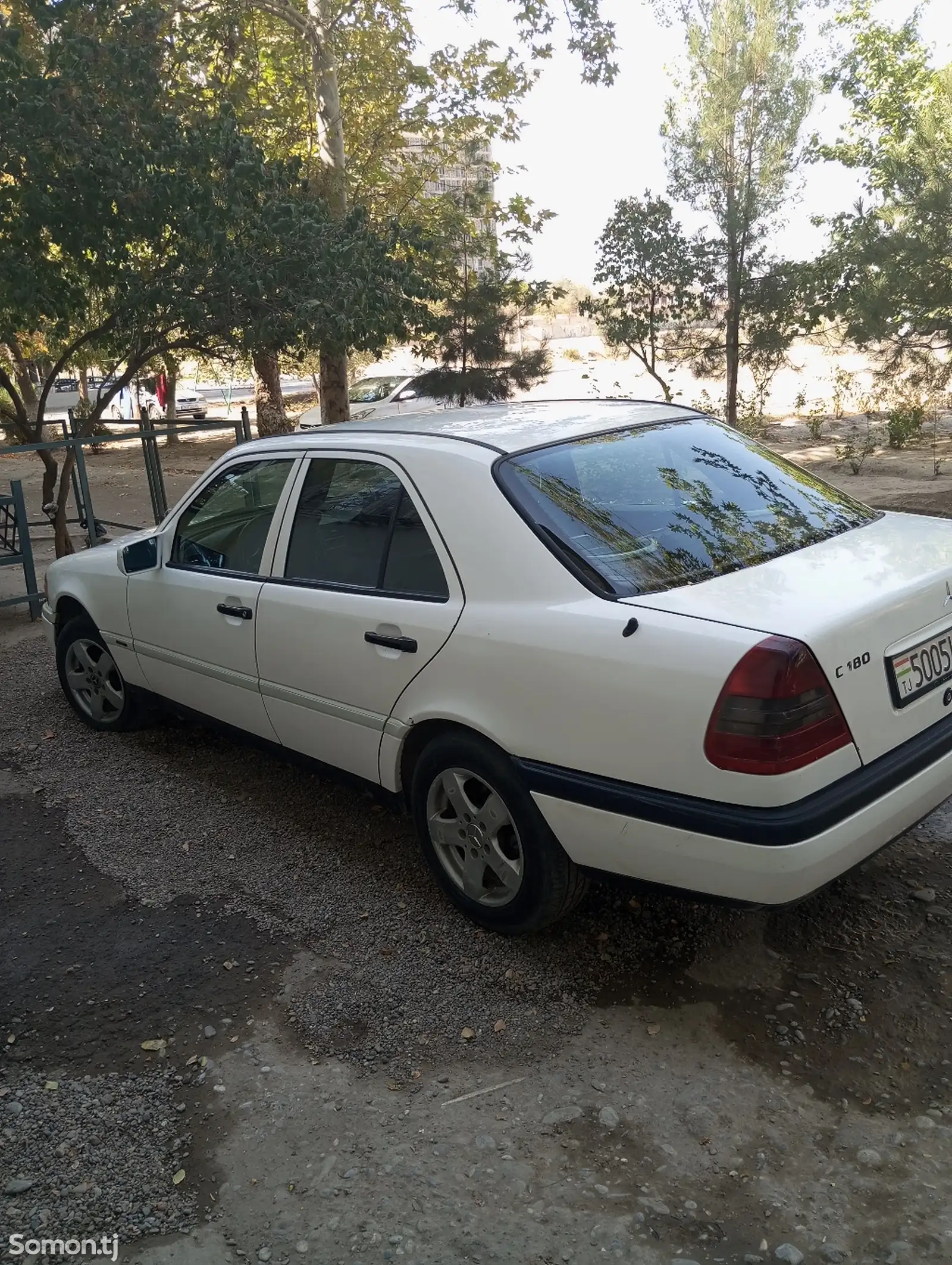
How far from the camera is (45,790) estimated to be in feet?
16.2

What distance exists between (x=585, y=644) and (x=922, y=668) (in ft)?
3.23

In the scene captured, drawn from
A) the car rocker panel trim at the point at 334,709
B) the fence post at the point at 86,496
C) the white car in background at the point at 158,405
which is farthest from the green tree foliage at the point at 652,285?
the white car in background at the point at 158,405

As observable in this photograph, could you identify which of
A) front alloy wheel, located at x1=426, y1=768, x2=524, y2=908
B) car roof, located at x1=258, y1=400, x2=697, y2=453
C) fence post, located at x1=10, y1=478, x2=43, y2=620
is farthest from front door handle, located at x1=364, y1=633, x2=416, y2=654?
fence post, located at x1=10, y1=478, x2=43, y2=620

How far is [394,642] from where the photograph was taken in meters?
3.44

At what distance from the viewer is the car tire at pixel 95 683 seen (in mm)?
5379

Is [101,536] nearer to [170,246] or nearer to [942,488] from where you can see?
[170,246]

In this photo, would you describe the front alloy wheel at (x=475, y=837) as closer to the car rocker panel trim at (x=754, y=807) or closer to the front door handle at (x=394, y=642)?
the car rocker panel trim at (x=754, y=807)

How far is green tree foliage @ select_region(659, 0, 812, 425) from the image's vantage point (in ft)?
41.9

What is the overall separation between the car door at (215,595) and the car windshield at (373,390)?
16.2m

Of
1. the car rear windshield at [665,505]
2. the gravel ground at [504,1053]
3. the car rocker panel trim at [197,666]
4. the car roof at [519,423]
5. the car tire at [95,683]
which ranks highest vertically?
the car roof at [519,423]

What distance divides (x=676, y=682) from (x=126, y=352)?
315 inches

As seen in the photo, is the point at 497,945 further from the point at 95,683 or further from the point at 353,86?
the point at 353,86

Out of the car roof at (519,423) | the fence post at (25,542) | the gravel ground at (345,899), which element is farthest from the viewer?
the fence post at (25,542)

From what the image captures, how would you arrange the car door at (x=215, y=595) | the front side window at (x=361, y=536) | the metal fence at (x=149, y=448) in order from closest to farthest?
1. the front side window at (x=361, y=536)
2. the car door at (x=215, y=595)
3. the metal fence at (x=149, y=448)
